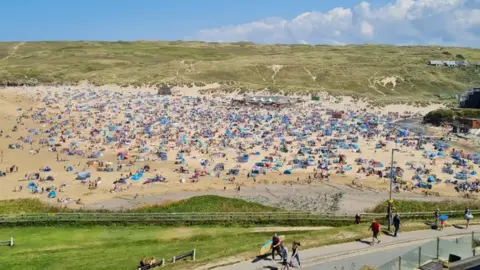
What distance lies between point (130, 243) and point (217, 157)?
969 inches

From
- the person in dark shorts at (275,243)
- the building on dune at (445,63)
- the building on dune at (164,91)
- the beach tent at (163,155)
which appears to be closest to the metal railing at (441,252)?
the person in dark shorts at (275,243)

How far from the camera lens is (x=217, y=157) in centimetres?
4934

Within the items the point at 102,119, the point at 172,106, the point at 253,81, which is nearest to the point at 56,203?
the point at 102,119

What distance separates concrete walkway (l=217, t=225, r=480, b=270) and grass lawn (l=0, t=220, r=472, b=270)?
0.60m

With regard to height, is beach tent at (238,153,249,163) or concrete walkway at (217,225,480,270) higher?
beach tent at (238,153,249,163)

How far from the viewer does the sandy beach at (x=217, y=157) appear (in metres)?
38.1

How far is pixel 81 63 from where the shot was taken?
156m

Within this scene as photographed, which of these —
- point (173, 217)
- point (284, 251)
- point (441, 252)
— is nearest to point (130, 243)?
point (173, 217)

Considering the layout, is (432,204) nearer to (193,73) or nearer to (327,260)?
(327,260)

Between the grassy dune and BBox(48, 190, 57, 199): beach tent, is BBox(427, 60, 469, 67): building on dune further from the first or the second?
BBox(48, 190, 57, 199): beach tent

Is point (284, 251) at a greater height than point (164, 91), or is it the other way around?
point (164, 91)

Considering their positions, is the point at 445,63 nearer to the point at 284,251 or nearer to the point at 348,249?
the point at 348,249

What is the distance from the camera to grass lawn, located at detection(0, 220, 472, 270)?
21.1 metres

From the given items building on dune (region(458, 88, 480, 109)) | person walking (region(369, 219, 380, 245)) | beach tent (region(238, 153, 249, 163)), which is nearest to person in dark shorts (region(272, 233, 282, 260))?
person walking (region(369, 219, 380, 245))
